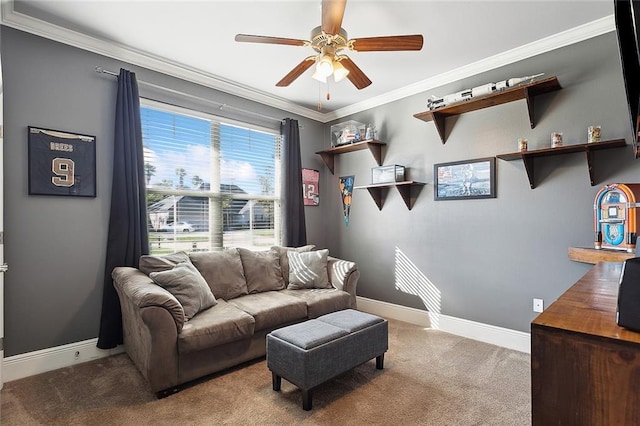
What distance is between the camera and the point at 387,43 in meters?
2.09

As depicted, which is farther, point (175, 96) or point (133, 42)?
point (175, 96)

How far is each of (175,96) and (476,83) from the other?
9.88ft

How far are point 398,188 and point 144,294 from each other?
9.00 feet

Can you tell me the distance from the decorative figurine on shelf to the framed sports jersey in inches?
125

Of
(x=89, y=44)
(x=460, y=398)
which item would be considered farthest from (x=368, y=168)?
(x=89, y=44)

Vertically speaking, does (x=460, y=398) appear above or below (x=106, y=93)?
below

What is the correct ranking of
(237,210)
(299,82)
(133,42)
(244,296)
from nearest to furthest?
(133,42), (244,296), (299,82), (237,210)

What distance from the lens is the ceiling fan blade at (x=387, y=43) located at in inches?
79.8

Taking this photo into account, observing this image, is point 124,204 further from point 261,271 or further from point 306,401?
point 306,401

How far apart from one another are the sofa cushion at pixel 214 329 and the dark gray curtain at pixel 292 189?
159cm

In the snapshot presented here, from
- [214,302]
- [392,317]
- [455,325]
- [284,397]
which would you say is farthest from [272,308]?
[455,325]

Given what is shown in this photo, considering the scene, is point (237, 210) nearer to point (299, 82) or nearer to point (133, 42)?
point (299, 82)

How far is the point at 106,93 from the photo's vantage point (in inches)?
112

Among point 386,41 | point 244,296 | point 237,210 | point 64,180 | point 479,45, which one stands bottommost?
point 244,296
